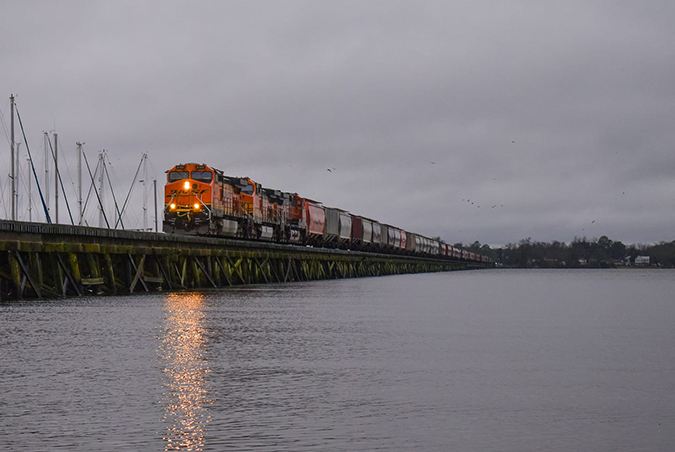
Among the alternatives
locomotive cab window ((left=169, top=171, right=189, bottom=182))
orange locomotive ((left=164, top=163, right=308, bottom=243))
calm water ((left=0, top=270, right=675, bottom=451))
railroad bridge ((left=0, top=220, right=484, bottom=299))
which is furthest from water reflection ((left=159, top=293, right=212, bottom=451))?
locomotive cab window ((left=169, top=171, right=189, bottom=182))

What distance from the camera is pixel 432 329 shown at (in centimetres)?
2295

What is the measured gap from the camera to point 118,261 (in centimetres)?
3738

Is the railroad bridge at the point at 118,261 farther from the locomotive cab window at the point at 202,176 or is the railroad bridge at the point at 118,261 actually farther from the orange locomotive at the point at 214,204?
the locomotive cab window at the point at 202,176

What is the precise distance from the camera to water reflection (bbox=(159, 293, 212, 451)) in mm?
9352

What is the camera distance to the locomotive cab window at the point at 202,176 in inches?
1838

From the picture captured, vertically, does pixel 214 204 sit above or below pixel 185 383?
above

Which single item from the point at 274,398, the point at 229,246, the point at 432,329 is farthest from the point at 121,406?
the point at 229,246

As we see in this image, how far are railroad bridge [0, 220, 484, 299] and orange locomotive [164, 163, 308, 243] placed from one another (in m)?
1.38

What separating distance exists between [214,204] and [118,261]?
10.1 metres

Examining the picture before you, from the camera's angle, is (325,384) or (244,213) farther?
(244,213)

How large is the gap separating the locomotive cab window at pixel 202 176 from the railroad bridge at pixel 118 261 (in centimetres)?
351

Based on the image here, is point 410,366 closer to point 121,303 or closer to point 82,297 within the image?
point 121,303

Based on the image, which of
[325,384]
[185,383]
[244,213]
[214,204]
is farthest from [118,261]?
[325,384]

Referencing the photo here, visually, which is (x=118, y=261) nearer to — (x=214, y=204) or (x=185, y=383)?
(x=214, y=204)
